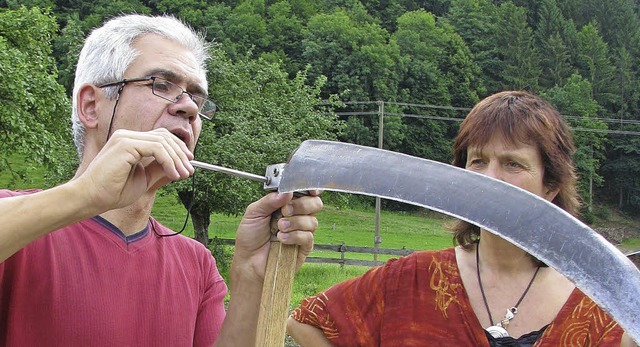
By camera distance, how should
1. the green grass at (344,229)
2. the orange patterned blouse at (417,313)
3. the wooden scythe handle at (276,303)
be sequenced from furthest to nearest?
the green grass at (344,229), the orange patterned blouse at (417,313), the wooden scythe handle at (276,303)

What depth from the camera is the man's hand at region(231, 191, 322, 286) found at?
64.4 inches

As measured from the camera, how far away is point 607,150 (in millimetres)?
58906

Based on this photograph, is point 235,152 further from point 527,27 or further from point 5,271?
point 527,27

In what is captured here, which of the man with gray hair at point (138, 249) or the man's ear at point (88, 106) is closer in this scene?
the man with gray hair at point (138, 249)

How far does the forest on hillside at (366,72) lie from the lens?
16828mm

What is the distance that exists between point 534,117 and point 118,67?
132cm

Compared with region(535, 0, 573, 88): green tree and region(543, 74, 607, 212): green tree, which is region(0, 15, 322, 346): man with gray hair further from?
region(535, 0, 573, 88): green tree

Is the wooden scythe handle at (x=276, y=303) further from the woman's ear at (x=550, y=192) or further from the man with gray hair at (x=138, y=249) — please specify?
the woman's ear at (x=550, y=192)

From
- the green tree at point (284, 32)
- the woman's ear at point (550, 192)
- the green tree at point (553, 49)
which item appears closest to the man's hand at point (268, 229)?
the woman's ear at point (550, 192)

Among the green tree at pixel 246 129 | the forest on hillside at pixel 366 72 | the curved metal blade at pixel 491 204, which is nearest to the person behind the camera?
the curved metal blade at pixel 491 204

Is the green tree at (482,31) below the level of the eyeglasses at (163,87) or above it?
below

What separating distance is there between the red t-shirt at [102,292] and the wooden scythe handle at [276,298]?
1.09ft

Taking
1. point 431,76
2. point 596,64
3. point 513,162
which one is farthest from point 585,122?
point 513,162

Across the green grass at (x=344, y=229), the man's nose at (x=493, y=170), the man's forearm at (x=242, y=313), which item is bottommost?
the green grass at (x=344, y=229)
